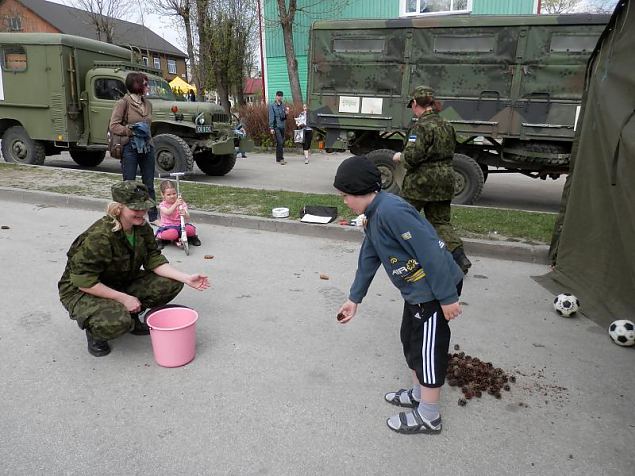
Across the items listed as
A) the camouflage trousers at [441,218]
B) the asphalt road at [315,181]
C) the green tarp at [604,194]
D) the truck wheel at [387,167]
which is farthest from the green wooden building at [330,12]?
the camouflage trousers at [441,218]

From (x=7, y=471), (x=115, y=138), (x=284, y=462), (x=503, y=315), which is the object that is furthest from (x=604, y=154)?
(x=115, y=138)

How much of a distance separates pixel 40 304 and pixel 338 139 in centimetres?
591

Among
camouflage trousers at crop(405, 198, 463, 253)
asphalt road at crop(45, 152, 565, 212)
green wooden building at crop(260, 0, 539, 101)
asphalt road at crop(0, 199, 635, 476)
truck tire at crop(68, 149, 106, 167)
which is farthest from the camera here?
green wooden building at crop(260, 0, 539, 101)

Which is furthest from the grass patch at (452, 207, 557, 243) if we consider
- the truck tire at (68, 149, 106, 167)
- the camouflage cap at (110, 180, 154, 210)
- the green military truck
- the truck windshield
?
the truck tire at (68, 149, 106, 167)

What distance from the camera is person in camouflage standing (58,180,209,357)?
3.10 meters

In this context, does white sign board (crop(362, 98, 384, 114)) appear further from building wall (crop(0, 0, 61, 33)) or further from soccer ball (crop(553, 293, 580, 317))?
building wall (crop(0, 0, 61, 33))

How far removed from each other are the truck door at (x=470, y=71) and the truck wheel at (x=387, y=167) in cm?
111

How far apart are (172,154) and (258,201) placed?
9.99ft

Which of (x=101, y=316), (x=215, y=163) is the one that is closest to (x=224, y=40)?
(x=215, y=163)

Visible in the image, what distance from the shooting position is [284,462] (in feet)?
7.85

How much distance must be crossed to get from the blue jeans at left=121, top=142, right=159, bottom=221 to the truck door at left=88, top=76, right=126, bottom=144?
16.0ft

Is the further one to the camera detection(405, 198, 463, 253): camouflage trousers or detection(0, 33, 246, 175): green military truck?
detection(0, 33, 246, 175): green military truck

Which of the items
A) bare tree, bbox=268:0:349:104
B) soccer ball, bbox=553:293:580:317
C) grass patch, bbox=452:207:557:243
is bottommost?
soccer ball, bbox=553:293:580:317

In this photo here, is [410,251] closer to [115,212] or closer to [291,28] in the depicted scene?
[115,212]
